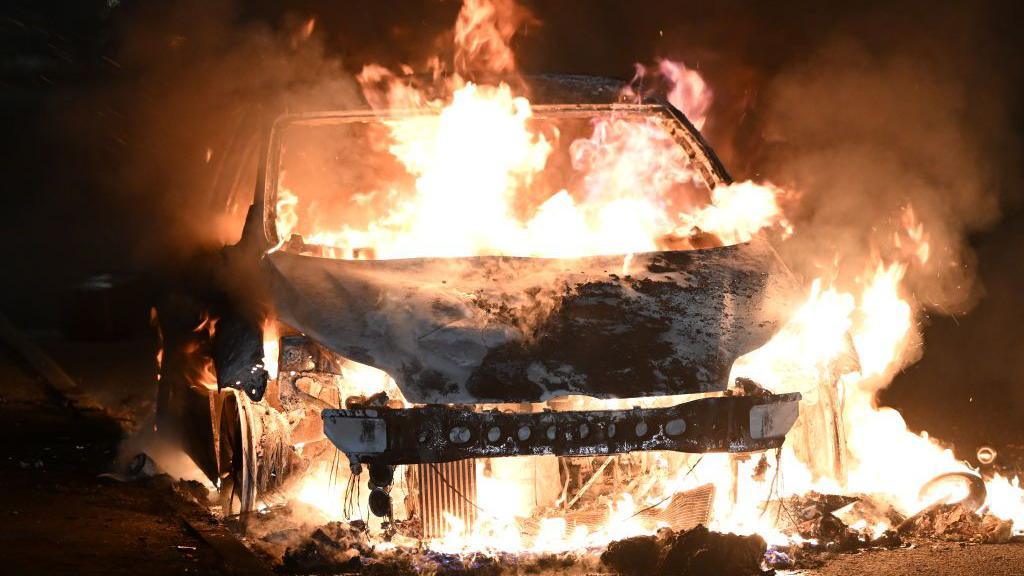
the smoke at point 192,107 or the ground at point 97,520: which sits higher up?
the smoke at point 192,107

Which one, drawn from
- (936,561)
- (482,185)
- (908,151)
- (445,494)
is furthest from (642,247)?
(908,151)

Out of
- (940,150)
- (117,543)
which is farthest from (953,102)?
(117,543)

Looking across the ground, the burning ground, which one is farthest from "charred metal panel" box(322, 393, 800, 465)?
the ground

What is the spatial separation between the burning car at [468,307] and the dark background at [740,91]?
59 cm

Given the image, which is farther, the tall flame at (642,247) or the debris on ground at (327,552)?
the tall flame at (642,247)

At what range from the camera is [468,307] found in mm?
4500

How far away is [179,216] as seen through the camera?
6.12m

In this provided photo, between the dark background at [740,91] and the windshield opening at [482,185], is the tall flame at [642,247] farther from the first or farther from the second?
the dark background at [740,91]

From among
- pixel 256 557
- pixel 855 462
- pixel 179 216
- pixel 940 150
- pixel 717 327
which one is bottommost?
pixel 256 557

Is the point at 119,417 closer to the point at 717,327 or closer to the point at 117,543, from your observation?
the point at 117,543

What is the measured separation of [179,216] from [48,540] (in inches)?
80.4

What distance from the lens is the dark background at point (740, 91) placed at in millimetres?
7520

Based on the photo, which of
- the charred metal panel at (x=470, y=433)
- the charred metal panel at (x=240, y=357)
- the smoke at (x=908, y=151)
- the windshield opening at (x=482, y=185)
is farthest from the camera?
the smoke at (x=908, y=151)

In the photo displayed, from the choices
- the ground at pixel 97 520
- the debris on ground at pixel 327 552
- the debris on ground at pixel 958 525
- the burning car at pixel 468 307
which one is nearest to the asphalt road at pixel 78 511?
the ground at pixel 97 520
